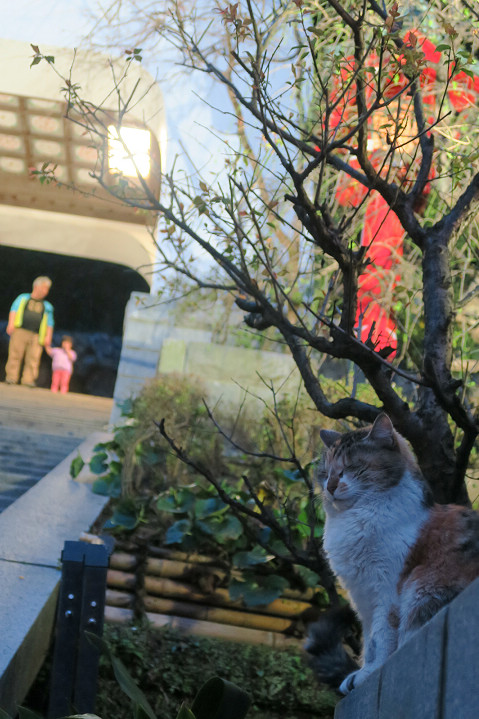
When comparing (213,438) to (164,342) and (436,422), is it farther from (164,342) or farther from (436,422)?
(436,422)

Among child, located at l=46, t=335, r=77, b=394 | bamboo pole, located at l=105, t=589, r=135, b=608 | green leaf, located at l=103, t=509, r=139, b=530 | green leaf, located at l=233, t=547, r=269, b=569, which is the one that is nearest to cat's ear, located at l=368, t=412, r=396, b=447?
green leaf, located at l=233, t=547, r=269, b=569

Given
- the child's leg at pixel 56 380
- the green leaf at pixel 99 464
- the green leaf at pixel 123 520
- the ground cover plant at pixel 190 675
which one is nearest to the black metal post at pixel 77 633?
the ground cover plant at pixel 190 675

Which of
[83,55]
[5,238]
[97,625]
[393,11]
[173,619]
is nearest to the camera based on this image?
[393,11]

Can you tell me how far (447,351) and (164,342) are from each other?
20.5ft

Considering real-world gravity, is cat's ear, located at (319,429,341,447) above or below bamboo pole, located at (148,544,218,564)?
above

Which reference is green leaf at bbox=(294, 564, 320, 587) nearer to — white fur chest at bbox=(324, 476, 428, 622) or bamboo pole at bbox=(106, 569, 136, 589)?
bamboo pole at bbox=(106, 569, 136, 589)

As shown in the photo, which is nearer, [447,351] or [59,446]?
[447,351]

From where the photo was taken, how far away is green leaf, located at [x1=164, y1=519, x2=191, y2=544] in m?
4.35

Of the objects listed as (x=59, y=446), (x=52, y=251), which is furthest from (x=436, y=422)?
(x=52, y=251)

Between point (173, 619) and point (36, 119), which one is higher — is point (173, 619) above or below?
below

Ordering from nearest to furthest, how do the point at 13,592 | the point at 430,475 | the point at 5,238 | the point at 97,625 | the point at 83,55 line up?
the point at 430,475
the point at 97,625
the point at 13,592
the point at 83,55
the point at 5,238

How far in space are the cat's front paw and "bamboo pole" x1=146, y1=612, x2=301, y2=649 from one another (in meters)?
2.36

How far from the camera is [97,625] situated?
2705 mm

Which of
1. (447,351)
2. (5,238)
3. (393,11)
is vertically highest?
(5,238)
